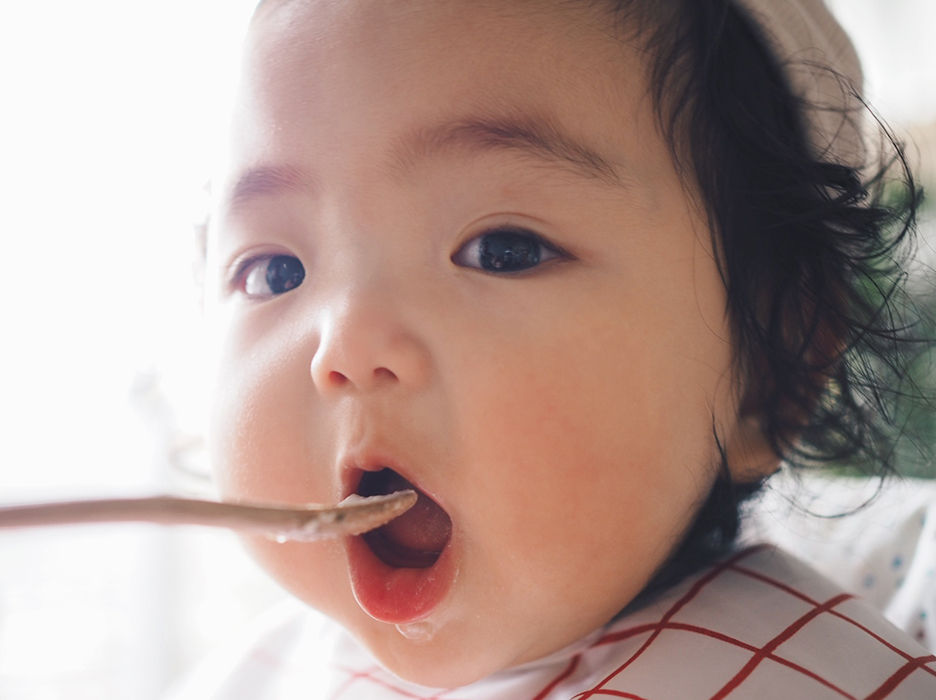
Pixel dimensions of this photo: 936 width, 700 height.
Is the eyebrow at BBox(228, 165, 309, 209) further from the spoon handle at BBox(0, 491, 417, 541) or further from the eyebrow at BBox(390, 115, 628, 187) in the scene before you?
the spoon handle at BBox(0, 491, 417, 541)

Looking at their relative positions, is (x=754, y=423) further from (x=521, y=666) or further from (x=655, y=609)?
(x=521, y=666)

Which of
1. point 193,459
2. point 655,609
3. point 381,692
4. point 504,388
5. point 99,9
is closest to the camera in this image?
point 504,388

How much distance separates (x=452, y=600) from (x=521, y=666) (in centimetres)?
18

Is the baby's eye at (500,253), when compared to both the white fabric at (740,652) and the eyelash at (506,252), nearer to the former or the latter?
the eyelash at (506,252)

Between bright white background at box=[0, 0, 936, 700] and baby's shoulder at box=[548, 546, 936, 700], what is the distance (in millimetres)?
607

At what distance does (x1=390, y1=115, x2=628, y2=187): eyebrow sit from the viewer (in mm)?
502

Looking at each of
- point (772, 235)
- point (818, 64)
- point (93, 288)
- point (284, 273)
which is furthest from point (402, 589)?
point (93, 288)

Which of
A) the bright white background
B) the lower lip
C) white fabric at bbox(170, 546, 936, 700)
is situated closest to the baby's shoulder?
white fabric at bbox(170, 546, 936, 700)

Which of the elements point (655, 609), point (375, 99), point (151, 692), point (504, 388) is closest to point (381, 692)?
point (655, 609)

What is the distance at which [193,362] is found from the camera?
3.47ft

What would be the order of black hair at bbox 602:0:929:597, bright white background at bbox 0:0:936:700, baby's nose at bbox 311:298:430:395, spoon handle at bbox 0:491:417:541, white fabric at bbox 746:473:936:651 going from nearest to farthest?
spoon handle at bbox 0:491:417:541
baby's nose at bbox 311:298:430:395
black hair at bbox 602:0:929:597
white fabric at bbox 746:473:936:651
bright white background at bbox 0:0:936:700

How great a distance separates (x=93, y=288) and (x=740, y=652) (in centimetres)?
92

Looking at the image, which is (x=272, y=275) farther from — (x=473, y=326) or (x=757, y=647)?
(x=757, y=647)

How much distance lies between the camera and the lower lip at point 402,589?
49 cm
